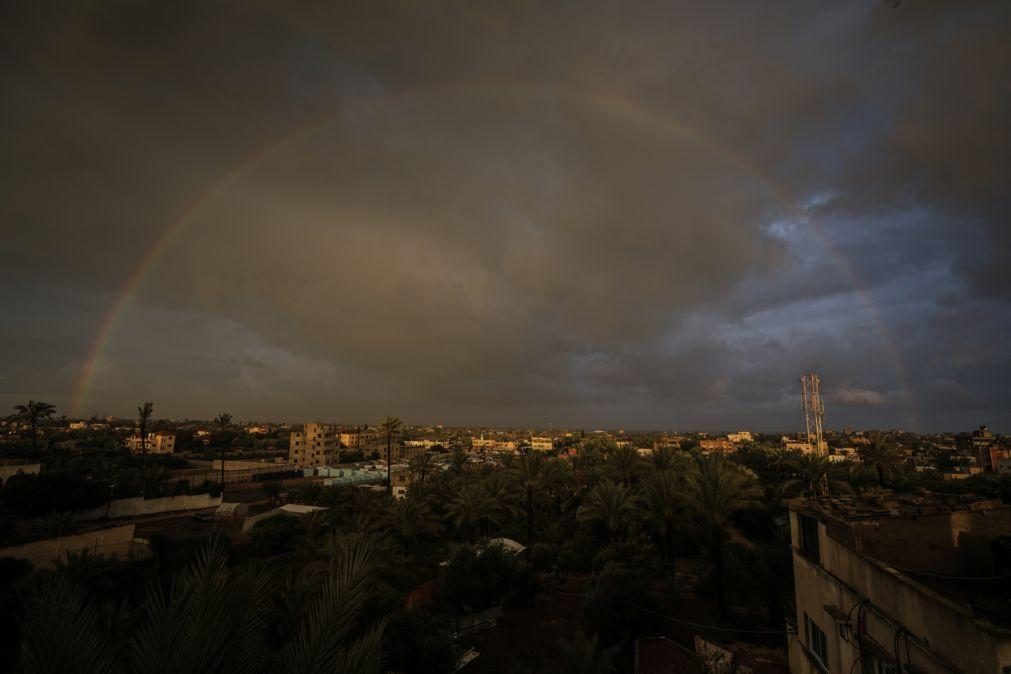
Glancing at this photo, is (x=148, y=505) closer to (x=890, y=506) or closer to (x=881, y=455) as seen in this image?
(x=890, y=506)

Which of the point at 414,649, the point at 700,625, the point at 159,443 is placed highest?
the point at 414,649

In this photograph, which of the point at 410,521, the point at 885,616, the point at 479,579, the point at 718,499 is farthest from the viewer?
the point at 410,521

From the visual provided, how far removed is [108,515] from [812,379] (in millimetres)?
57522

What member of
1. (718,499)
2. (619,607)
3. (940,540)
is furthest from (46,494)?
(940,540)

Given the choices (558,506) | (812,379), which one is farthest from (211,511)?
(812,379)

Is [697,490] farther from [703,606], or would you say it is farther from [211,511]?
[211,511]

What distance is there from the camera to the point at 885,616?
8.71 metres

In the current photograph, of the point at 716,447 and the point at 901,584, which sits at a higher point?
the point at 901,584

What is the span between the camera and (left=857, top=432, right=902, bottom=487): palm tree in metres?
36.1

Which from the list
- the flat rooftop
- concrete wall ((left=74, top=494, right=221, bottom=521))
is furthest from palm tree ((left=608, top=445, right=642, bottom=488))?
concrete wall ((left=74, top=494, right=221, bottom=521))

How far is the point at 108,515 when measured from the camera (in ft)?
132

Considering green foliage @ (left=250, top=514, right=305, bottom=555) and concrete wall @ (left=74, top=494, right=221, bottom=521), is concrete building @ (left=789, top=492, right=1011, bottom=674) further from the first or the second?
concrete wall @ (left=74, top=494, right=221, bottom=521)

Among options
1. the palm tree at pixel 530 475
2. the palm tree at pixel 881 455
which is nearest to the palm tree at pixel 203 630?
the palm tree at pixel 530 475

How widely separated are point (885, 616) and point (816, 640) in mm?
5375
